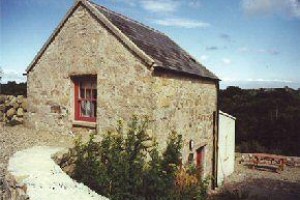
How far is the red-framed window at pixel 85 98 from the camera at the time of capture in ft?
29.7

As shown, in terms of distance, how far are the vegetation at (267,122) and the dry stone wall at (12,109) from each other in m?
15.1

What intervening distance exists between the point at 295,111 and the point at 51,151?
20.5 m

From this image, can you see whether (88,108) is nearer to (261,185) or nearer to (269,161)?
(261,185)

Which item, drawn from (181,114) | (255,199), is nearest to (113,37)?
(181,114)

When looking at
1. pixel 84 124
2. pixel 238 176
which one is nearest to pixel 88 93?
pixel 84 124

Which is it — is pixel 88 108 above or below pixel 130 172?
above

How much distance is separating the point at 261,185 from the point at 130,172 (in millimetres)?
9845

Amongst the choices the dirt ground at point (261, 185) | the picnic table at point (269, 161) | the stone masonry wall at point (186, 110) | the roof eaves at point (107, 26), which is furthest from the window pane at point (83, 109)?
the picnic table at point (269, 161)

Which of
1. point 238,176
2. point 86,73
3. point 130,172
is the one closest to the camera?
point 130,172

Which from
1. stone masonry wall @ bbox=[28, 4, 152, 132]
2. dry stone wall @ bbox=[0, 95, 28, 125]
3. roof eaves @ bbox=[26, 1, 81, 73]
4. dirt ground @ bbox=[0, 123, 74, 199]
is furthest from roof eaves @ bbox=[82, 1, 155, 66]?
dry stone wall @ bbox=[0, 95, 28, 125]

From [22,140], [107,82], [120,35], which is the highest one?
[120,35]

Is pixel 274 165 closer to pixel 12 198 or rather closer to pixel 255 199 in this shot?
pixel 255 199

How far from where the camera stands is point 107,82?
8.34 meters

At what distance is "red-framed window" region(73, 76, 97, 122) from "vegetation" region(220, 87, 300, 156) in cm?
1458
